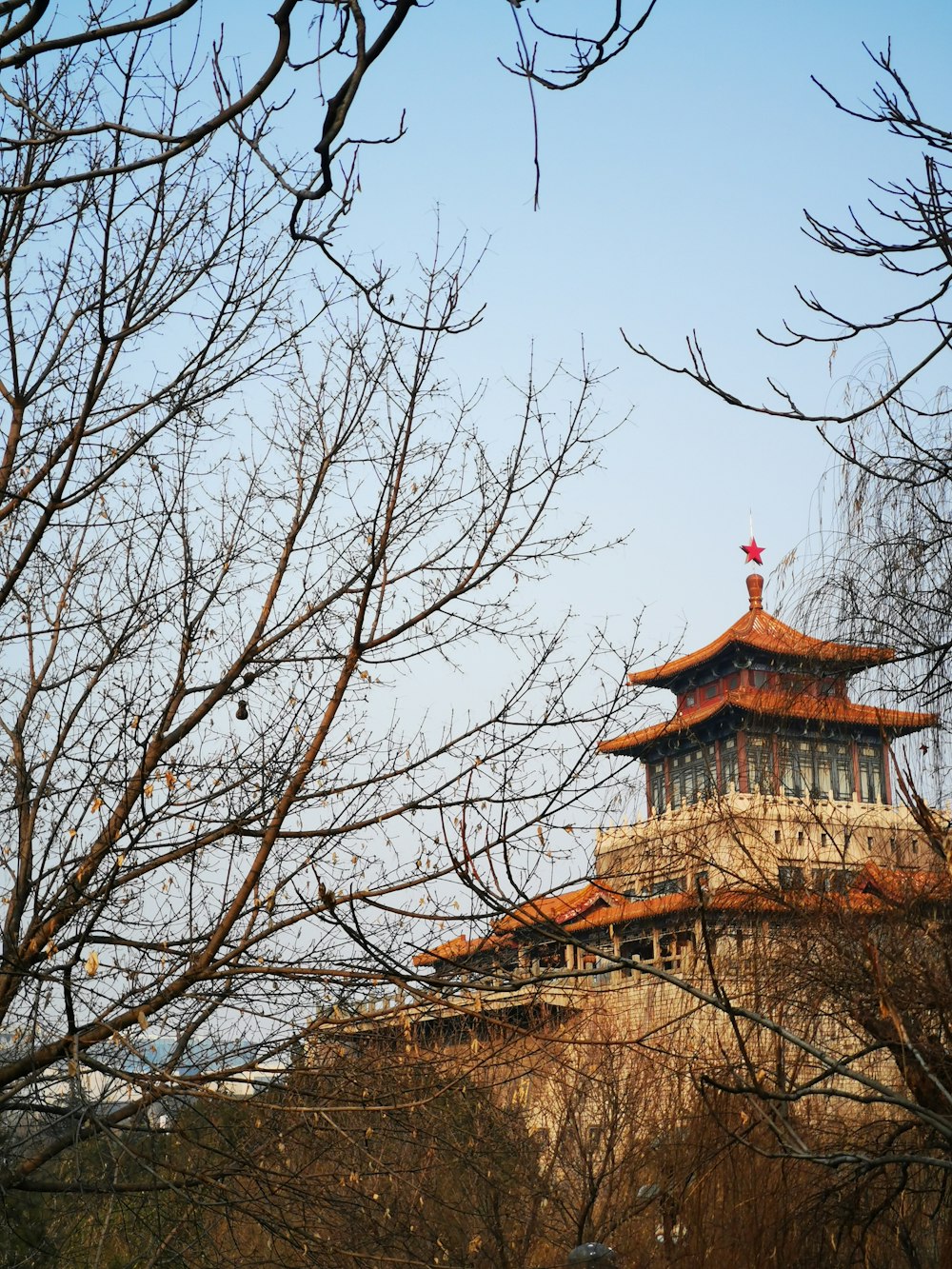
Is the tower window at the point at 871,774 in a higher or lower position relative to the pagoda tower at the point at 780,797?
higher

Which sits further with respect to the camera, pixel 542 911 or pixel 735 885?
pixel 735 885

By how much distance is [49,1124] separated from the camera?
3.95 metres

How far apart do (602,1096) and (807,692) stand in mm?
4651

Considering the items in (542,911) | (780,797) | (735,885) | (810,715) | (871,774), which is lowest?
(542,911)

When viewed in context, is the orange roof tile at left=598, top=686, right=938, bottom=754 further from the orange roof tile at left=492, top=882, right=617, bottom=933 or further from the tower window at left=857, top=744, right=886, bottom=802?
the tower window at left=857, top=744, right=886, bottom=802

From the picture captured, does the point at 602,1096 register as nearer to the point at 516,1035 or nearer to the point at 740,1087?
the point at 516,1035

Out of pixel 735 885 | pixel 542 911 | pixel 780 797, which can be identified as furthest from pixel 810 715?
pixel 542 911

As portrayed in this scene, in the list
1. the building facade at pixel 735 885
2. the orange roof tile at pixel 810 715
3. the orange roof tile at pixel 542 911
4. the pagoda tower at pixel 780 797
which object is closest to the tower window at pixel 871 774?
the pagoda tower at pixel 780 797

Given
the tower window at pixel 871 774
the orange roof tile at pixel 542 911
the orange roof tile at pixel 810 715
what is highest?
the tower window at pixel 871 774

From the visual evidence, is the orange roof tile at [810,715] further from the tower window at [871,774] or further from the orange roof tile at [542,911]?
the tower window at [871,774]

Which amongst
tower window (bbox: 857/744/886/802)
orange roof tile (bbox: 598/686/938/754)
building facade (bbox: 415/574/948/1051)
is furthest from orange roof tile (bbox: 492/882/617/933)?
tower window (bbox: 857/744/886/802)

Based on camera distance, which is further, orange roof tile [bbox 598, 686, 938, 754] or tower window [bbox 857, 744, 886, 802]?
tower window [bbox 857, 744, 886, 802]

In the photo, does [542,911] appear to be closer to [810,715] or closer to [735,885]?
[810,715]

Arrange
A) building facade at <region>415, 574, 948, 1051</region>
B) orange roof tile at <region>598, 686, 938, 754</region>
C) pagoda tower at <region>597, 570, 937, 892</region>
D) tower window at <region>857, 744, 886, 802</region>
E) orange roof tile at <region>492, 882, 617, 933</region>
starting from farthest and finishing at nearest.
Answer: tower window at <region>857, 744, 886, 802</region> < pagoda tower at <region>597, 570, 937, 892</region> < orange roof tile at <region>598, 686, 938, 754</region> < building facade at <region>415, 574, 948, 1051</region> < orange roof tile at <region>492, 882, 617, 933</region>
